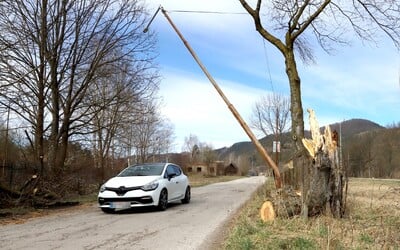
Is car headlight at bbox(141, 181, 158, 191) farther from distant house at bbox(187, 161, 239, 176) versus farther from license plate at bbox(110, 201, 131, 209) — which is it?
distant house at bbox(187, 161, 239, 176)

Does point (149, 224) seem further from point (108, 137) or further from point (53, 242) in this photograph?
point (108, 137)

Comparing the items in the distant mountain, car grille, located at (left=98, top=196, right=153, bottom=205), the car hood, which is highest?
the distant mountain

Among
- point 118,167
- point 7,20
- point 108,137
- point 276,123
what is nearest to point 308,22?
point 7,20

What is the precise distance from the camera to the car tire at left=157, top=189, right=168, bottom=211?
1451cm

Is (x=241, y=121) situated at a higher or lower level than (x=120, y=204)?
higher

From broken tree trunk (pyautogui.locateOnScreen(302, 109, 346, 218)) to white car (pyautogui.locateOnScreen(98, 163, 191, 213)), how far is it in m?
5.24

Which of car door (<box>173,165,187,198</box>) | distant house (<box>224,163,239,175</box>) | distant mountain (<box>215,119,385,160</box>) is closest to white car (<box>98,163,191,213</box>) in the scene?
car door (<box>173,165,187,198</box>)

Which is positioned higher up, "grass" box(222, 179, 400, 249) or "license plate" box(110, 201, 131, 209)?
"license plate" box(110, 201, 131, 209)

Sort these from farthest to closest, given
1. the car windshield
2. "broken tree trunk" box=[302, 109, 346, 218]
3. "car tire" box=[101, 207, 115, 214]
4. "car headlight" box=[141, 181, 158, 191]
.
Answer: the car windshield → "car tire" box=[101, 207, 115, 214] → "car headlight" box=[141, 181, 158, 191] → "broken tree trunk" box=[302, 109, 346, 218]

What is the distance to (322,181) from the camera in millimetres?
10266

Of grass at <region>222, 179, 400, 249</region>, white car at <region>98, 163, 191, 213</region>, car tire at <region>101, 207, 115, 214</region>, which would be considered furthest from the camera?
car tire at <region>101, 207, 115, 214</region>

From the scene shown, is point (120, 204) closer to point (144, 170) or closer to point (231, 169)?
point (144, 170)

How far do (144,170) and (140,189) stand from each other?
175cm

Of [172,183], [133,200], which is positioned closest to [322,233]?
[133,200]
